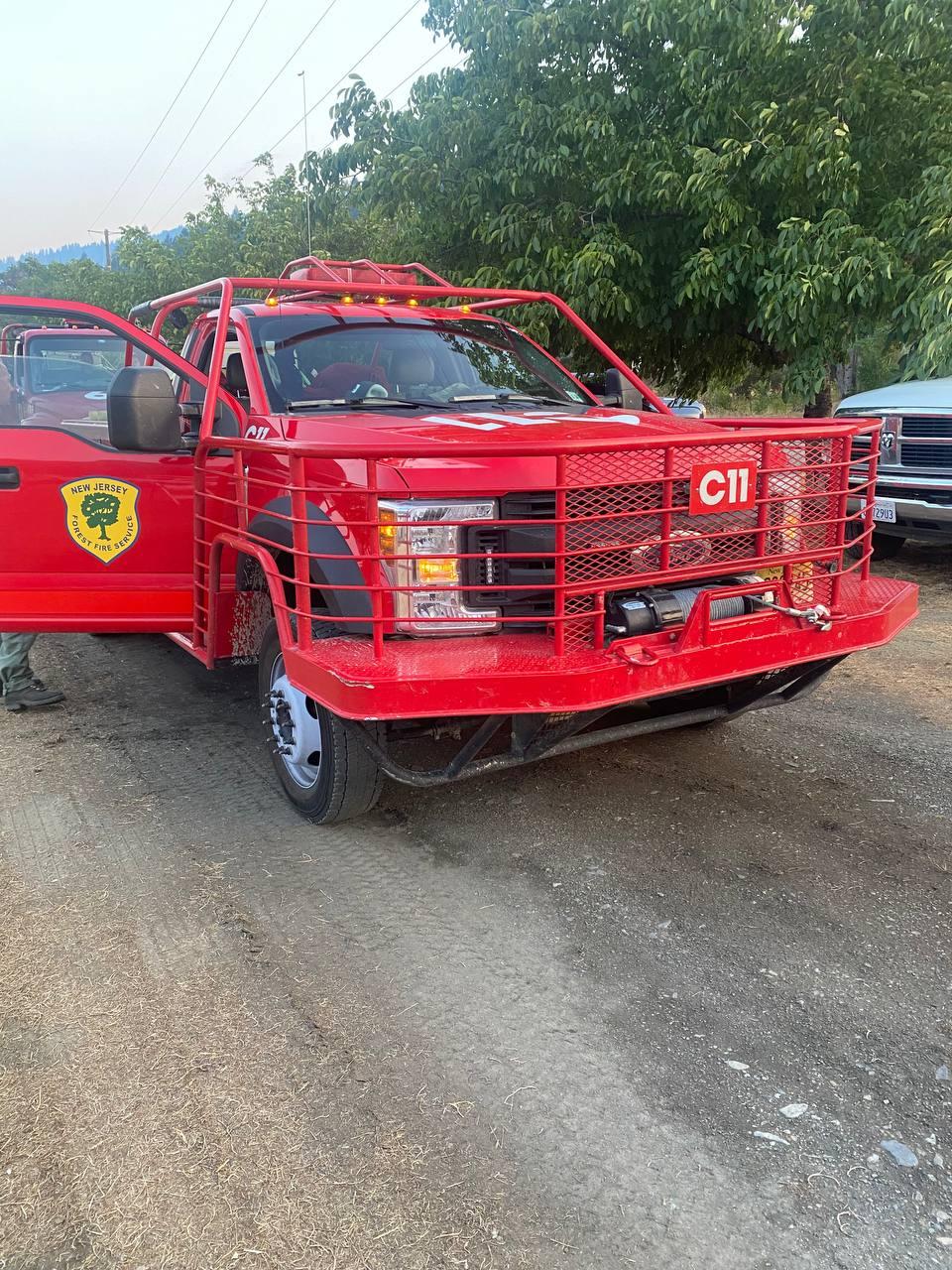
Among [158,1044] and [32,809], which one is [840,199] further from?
[158,1044]

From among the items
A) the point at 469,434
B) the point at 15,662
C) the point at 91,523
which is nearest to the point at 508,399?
the point at 469,434

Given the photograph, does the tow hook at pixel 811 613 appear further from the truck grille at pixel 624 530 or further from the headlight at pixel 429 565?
the headlight at pixel 429 565

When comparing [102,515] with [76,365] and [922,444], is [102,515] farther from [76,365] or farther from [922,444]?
[922,444]

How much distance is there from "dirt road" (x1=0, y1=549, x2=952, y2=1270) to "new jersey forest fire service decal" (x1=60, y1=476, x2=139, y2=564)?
1035 millimetres

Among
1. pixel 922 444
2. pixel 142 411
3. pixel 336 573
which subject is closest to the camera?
pixel 336 573

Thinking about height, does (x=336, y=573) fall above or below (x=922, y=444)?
below

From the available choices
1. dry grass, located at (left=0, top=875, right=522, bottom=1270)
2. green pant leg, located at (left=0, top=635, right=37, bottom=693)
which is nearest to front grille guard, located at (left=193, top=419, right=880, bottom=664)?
dry grass, located at (left=0, top=875, right=522, bottom=1270)

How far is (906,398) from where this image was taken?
323 inches

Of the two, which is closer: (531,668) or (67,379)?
(531,668)

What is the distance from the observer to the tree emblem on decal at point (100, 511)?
462cm

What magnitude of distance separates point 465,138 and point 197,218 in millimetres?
19769

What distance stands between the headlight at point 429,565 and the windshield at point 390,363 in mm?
1251

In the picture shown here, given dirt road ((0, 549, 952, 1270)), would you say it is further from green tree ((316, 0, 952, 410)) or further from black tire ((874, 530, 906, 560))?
black tire ((874, 530, 906, 560))

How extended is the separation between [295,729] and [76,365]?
2.46 m
